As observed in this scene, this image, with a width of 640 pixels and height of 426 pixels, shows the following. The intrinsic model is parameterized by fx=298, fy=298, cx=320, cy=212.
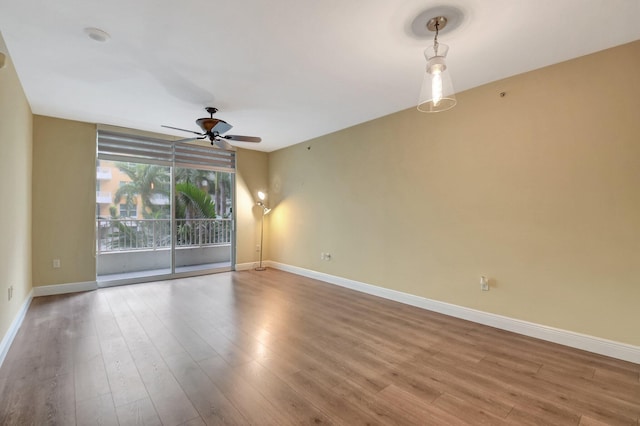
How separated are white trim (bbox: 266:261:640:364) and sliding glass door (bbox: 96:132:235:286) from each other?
138 inches

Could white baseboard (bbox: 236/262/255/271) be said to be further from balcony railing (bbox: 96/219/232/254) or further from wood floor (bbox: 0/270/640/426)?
wood floor (bbox: 0/270/640/426)

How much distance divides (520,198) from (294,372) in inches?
105

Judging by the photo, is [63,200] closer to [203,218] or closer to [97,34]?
[203,218]

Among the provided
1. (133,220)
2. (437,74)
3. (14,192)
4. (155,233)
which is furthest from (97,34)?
(155,233)

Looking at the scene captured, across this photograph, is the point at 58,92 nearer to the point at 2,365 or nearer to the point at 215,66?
the point at 215,66

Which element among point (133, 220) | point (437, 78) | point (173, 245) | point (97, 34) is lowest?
point (173, 245)

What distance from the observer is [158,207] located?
19.6ft

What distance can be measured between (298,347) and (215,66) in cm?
269

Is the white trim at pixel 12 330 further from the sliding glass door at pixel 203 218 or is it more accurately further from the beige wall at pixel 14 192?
the sliding glass door at pixel 203 218

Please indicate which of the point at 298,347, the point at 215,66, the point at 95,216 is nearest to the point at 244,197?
the point at 95,216

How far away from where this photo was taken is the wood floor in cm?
176

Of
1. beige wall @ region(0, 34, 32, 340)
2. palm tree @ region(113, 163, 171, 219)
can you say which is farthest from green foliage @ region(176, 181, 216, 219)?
beige wall @ region(0, 34, 32, 340)

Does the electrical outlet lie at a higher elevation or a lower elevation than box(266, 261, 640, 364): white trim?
higher

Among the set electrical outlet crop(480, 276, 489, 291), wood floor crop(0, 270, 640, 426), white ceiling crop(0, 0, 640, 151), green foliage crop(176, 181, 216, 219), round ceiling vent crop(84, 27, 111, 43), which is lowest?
wood floor crop(0, 270, 640, 426)
